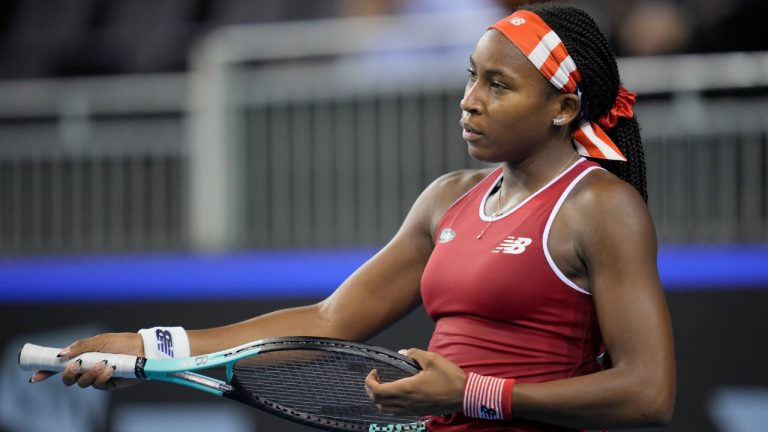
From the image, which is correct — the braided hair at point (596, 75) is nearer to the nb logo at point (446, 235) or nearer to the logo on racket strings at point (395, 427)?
the nb logo at point (446, 235)

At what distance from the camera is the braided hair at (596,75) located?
2.74m

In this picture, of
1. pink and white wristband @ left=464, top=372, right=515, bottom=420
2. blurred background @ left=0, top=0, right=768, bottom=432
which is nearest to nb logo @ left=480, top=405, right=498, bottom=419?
pink and white wristband @ left=464, top=372, right=515, bottom=420

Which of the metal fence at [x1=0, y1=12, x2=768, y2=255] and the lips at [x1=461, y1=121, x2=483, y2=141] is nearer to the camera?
the lips at [x1=461, y1=121, x2=483, y2=141]

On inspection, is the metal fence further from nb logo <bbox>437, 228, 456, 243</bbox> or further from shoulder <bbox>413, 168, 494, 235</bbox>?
nb logo <bbox>437, 228, 456, 243</bbox>

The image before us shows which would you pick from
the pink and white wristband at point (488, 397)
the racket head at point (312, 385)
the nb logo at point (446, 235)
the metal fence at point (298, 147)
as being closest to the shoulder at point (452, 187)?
the nb logo at point (446, 235)

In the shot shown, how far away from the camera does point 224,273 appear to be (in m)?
5.38

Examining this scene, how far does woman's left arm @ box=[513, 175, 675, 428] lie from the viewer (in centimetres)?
243

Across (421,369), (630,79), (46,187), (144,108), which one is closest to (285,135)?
(144,108)

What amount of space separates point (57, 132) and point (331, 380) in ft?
13.9

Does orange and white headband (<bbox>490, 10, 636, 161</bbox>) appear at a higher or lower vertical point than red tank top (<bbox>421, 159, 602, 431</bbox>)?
higher

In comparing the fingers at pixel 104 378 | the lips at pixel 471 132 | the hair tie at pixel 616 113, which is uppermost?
the hair tie at pixel 616 113

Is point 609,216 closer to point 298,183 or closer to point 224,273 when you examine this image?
point 224,273

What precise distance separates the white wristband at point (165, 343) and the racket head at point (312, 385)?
0.22m

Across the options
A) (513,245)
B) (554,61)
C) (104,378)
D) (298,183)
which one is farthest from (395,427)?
(298,183)
